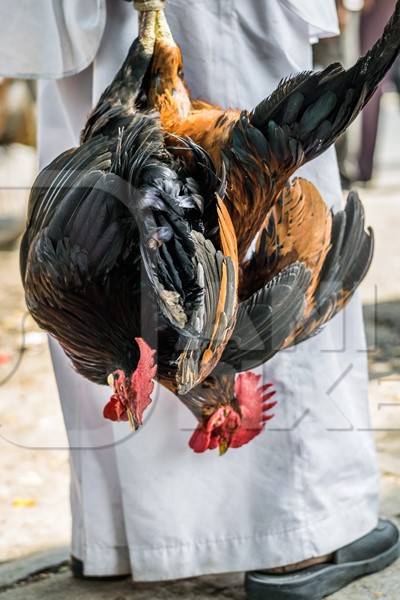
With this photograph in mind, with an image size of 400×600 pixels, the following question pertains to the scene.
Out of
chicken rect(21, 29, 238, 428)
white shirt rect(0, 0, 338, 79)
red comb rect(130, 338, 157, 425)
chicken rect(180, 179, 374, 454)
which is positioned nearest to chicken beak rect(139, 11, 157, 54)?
white shirt rect(0, 0, 338, 79)

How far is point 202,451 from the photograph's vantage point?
7.13 feet

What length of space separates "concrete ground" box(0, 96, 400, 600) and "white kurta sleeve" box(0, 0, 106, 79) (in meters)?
1.32

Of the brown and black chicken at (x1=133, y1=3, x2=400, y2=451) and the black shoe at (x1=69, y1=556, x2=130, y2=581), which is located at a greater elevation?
the brown and black chicken at (x1=133, y1=3, x2=400, y2=451)

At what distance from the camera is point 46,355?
4406 millimetres

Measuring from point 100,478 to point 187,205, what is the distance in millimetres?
974

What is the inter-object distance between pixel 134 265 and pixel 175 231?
0.41 feet

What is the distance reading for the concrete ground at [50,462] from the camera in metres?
2.49

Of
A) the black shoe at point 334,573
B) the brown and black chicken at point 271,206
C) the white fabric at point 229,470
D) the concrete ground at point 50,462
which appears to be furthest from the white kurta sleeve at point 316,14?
the concrete ground at point 50,462

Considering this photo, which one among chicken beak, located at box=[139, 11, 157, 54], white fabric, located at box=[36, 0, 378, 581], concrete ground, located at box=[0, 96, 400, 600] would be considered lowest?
concrete ground, located at box=[0, 96, 400, 600]

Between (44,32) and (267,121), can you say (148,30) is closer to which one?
(44,32)

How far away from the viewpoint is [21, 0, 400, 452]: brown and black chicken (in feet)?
5.48

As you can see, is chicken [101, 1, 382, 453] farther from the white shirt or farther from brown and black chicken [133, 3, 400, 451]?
the white shirt

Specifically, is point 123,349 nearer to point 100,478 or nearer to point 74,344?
point 74,344

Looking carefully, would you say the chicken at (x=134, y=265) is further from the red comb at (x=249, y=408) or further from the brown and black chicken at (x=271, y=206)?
the red comb at (x=249, y=408)
